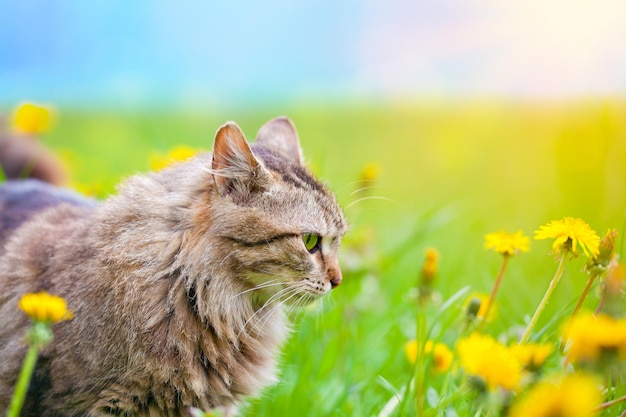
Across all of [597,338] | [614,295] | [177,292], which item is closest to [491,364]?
[597,338]

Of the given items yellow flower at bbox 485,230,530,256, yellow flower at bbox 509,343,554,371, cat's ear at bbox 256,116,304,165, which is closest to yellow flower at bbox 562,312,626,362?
yellow flower at bbox 509,343,554,371

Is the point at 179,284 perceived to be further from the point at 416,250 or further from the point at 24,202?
the point at 416,250

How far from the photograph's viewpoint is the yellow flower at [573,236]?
154 cm

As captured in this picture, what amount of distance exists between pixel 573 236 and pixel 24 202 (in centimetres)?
216

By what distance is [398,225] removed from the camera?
4961 millimetres

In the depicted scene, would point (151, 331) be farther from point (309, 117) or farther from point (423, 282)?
point (309, 117)

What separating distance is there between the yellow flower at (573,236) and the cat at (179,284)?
79 centimetres

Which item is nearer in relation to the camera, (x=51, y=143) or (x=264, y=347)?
(x=264, y=347)

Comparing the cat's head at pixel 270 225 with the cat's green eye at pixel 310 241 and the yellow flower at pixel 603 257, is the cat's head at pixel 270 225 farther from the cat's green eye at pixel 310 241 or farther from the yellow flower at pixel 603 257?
the yellow flower at pixel 603 257

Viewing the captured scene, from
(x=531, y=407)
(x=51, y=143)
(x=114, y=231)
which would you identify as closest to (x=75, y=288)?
(x=114, y=231)

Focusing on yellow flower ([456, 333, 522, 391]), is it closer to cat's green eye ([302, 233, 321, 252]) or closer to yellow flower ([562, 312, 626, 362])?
yellow flower ([562, 312, 626, 362])

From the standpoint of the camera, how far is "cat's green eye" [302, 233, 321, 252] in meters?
2.11

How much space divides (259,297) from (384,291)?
138 centimetres

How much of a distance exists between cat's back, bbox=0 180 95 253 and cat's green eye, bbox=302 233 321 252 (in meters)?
1.12
